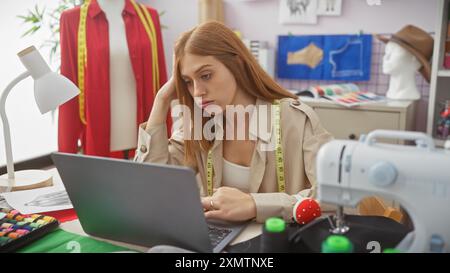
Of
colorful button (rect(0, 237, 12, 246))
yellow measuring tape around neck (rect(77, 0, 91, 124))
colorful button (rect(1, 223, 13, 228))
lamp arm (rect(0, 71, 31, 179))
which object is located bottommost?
colorful button (rect(0, 237, 12, 246))

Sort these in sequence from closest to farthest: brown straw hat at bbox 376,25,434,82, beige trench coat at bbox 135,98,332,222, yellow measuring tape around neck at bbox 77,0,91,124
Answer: beige trench coat at bbox 135,98,332,222
yellow measuring tape around neck at bbox 77,0,91,124
brown straw hat at bbox 376,25,434,82

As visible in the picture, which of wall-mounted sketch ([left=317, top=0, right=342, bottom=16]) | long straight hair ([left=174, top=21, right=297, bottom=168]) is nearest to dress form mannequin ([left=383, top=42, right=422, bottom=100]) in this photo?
wall-mounted sketch ([left=317, top=0, right=342, bottom=16])

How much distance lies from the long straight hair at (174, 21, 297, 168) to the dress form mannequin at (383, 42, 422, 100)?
46.9 inches

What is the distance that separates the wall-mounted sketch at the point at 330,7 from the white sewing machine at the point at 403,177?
82.7 inches

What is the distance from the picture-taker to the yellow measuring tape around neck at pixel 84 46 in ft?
6.75

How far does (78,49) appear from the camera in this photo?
2.06 metres

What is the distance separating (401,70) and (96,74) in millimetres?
1647

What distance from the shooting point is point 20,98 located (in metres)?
2.63

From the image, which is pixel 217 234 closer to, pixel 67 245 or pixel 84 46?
pixel 67 245

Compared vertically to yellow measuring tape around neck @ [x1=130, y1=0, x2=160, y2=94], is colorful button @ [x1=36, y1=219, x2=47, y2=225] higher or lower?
lower

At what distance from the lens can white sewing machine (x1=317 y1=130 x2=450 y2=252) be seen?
75 cm

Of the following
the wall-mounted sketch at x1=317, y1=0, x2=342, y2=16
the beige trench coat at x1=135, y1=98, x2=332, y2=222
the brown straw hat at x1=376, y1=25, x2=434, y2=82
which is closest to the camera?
the beige trench coat at x1=135, y1=98, x2=332, y2=222

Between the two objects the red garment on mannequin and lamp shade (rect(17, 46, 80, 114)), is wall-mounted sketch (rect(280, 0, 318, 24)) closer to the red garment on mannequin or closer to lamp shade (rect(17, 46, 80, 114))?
the red garment on mannequin
